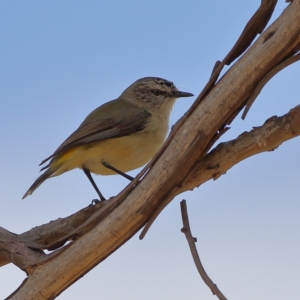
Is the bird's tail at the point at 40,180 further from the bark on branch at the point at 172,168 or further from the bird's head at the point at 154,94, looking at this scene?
the bark on branch at the point at 172,168

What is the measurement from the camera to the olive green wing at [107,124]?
5.17 meters

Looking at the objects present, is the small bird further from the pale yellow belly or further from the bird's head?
the bird's head

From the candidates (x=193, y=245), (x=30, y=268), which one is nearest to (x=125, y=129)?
(x=30, y=268)

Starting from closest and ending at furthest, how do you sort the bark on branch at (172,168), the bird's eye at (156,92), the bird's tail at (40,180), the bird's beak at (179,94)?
the bark on branch at (172,168), the bird's tail at (40,180), the bird's beak at (179,94), the bird's eye at (156,92)

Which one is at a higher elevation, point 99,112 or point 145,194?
point 99,112

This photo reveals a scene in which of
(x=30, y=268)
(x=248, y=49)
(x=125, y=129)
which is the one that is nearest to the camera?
(x=248, y=49)

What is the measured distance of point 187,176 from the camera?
3070 millimetres

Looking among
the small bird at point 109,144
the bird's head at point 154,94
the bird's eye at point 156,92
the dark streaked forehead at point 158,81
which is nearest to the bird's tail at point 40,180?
the small bird at point 109,144

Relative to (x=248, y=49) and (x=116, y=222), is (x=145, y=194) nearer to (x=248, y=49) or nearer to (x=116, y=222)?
(x=116, y=222)

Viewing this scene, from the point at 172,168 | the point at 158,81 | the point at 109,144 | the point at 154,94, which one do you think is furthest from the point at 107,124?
the point at 172,168

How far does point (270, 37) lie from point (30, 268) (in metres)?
2.09

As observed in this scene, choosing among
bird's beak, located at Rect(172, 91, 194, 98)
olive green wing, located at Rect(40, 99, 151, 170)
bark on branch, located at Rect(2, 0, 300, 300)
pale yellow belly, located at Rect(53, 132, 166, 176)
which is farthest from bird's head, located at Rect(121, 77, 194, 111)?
bark on branch, located at Rect(2, 0, 300, 300)

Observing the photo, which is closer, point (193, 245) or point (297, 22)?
point (297, 22)

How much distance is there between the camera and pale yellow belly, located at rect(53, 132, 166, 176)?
5.23 m
